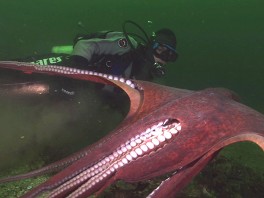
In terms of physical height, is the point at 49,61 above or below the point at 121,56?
below

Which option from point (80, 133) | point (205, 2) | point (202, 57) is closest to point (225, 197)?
point (80, 133)

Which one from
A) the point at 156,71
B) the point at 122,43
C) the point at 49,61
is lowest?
the point at 49,61

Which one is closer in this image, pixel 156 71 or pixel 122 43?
pixel 156 71

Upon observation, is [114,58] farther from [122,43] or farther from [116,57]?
[122,43]

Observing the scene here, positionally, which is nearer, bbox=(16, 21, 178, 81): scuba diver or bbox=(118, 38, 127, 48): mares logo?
bbox=(16, 21, 178, 81): scuba diver

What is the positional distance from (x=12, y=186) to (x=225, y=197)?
2.58 meters

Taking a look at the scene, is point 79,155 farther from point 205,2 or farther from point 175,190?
point 205,2

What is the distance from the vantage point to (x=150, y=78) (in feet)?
17.4

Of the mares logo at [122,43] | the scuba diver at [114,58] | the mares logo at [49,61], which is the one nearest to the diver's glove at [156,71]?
the scuba diver at [114,58]

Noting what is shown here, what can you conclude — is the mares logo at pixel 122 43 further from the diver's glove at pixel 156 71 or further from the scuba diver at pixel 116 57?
the diver's glove at pixel 156 71

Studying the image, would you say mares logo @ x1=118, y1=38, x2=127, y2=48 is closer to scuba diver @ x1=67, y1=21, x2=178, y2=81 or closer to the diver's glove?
scuba diver @ x1=67, y1=21, x2=178, y2=81

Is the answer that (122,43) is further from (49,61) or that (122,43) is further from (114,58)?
(49,61)

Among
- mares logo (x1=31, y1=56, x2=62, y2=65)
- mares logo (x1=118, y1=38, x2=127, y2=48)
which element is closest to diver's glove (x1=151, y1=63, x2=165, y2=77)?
mares logo (x1=118, y1=38, x2=127, y2=48)

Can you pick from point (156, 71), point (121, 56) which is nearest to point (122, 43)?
point (121, 56)
